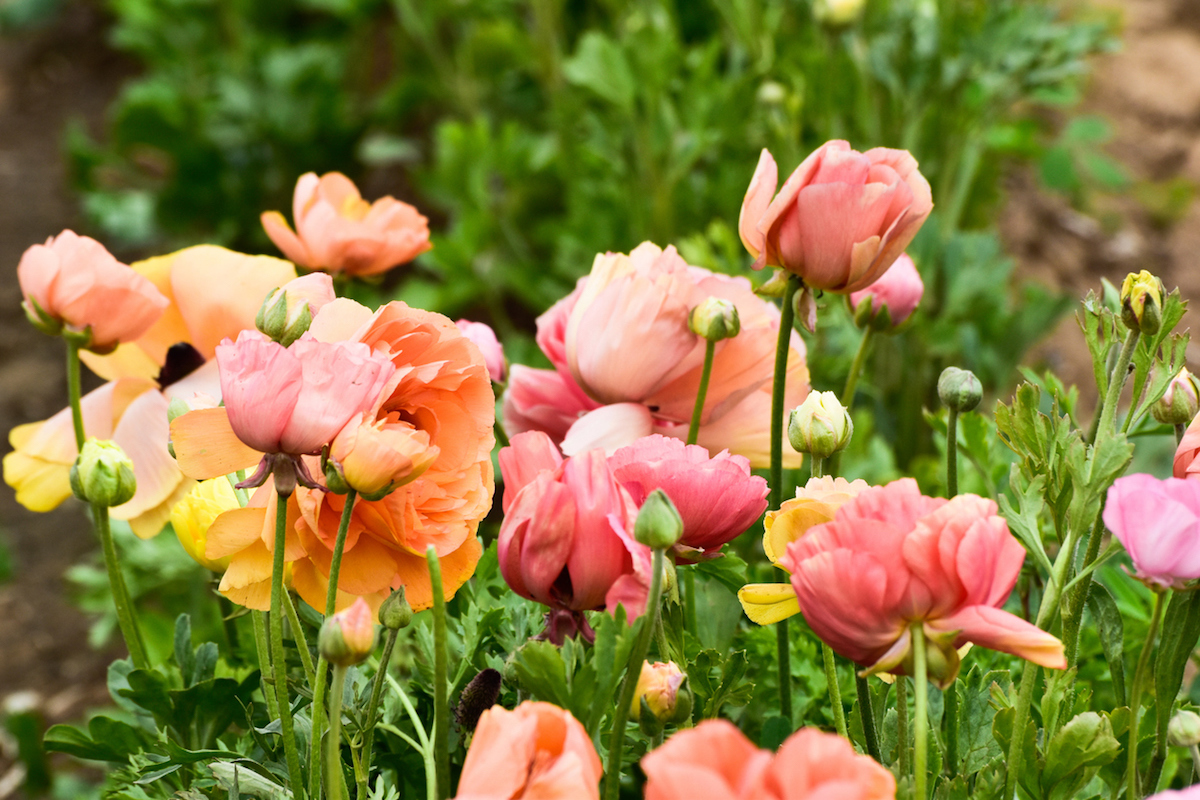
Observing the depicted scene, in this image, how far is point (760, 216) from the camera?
1.77ft

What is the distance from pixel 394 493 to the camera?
1.58ft

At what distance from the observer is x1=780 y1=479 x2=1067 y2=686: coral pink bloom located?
1.30 feet

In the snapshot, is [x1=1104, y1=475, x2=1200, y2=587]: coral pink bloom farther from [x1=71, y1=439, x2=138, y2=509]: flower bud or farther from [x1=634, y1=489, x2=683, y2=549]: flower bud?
[x1=71, y1=439, x2=138, y2=509]: flower bud

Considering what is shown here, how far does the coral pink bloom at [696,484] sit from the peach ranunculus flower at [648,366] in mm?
100

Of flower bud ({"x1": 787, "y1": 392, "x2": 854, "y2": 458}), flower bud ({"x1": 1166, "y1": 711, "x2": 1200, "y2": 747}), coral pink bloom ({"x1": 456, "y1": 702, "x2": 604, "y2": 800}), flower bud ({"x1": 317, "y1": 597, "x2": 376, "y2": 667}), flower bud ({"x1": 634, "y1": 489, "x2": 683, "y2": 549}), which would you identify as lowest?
flower bud ({"x1": 1166, "y1": 711, "x2": 1200, "y2": 747})

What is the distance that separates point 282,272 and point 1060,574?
1.38 ft

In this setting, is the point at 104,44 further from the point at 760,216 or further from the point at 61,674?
the point at 760,216

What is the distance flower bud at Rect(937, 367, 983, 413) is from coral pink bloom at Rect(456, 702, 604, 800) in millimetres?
263

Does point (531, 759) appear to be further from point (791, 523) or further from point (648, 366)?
point (648, 366)

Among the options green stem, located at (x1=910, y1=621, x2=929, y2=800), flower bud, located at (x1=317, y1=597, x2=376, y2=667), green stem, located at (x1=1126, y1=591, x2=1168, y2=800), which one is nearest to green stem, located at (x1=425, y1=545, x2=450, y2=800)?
flower bud, located at (x1=317, y1=597, x2=376, y2=667)

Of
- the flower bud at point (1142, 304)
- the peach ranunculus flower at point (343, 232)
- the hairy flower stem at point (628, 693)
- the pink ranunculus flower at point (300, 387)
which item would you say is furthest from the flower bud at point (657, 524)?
the peach ranunculus flower at point (343, 232)

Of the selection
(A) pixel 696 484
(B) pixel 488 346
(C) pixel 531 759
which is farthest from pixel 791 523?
(B) pixel 488 346

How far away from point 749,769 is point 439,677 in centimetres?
14

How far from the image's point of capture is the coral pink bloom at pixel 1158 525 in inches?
16.3
